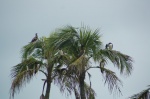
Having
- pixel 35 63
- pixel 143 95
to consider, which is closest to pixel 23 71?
pixel 35 63

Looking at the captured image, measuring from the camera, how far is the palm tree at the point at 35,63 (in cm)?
1271

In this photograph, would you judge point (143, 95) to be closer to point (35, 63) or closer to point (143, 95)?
point (143, 95)

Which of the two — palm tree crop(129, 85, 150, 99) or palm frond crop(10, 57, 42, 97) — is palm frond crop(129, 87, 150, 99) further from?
palm frond crop(10, 57, 42, 97)

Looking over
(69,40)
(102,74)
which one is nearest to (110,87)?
(102,74)

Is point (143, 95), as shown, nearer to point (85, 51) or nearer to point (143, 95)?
point (143, 95)

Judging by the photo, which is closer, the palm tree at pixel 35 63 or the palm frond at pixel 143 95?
the palm frond at pixel 143 95

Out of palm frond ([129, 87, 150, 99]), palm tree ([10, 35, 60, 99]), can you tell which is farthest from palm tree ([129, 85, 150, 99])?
palm tree ([10, 35, 60, 99])

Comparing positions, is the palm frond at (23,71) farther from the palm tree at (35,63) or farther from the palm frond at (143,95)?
the palm frond at (143,95)

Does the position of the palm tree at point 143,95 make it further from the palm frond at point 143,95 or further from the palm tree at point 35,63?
the palm tree at point 35,63

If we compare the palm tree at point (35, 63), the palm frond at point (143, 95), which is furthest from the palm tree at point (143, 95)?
the palm tree at point (35, 63)

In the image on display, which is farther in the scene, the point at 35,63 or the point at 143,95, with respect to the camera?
the point at 35,63

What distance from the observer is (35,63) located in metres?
13.6

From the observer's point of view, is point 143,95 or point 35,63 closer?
point 143,95

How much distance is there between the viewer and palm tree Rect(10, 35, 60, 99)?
1271cm
